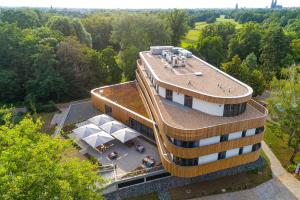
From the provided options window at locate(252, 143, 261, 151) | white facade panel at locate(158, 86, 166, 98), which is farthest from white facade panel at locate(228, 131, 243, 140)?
white facade panel at locate(158, 86, 166, 98)

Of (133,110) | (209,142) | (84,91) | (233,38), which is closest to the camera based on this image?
(209,142)

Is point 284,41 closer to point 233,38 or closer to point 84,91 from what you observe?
point 233,38

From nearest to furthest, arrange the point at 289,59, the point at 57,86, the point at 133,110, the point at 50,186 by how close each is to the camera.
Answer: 1. the point at 50,186
2. the point at 133,110
3. the point at 57,86
4. the point at 289,59

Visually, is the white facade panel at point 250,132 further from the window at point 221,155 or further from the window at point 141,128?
the window at point 141,128

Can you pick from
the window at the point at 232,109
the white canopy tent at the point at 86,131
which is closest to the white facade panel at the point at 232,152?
the window at the point at 232,109

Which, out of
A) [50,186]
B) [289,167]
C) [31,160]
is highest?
[31,160]

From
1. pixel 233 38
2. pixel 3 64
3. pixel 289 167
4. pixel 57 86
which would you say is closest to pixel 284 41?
pixel 233 38

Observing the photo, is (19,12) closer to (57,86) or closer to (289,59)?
(57,86)

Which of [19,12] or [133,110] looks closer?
[133,110]

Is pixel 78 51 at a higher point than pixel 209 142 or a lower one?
higher
